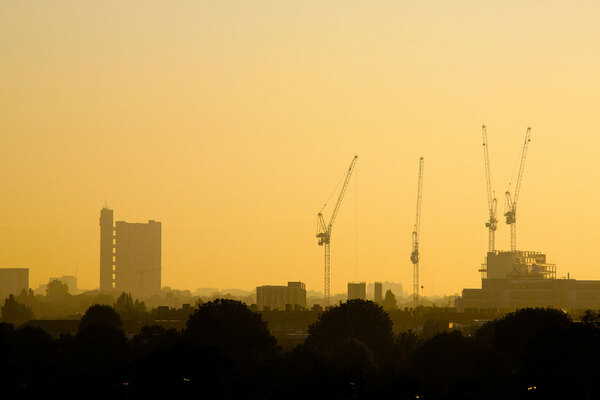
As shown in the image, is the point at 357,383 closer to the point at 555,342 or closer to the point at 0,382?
the point at 555,342

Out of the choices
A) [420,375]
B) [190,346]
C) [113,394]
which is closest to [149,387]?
[113,394]

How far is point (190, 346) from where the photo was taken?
191500mm

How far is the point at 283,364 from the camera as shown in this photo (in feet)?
642

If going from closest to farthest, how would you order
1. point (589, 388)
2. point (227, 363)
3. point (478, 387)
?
point (589, 388) < point (478, 387) < point (227, 363)

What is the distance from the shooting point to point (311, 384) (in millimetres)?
174250

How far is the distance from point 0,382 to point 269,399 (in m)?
36.8

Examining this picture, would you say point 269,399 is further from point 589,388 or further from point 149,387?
point 589,388

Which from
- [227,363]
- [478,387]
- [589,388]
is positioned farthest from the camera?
[227,363]

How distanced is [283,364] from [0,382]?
35378mm

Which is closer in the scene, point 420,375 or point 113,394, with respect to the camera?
point 113,394


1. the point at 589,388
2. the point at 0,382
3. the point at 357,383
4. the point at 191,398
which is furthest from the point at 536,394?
the point at 0,382

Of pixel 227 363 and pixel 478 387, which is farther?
pixel 227 363

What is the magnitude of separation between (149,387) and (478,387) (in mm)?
37245

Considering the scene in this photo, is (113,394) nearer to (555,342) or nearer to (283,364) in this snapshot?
(283,364)
